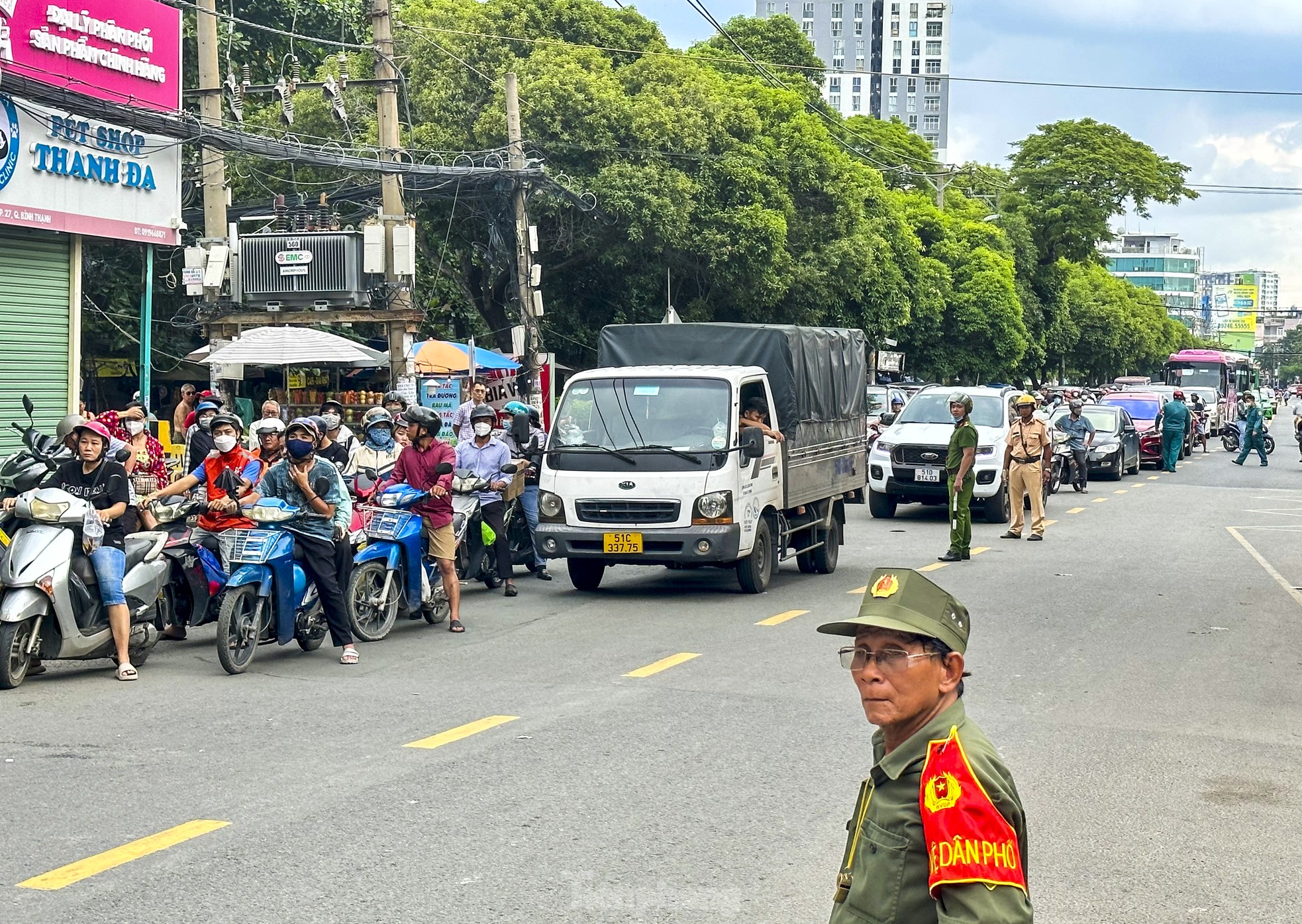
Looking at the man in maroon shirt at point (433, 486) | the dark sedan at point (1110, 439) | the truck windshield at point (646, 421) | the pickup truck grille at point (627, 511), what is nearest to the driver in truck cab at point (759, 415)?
the truck windshield at point (646, 421)

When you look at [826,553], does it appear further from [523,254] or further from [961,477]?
[523,254]

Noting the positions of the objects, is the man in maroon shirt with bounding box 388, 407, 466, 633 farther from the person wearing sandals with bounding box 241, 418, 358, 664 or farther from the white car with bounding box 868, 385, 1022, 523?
the white car with bounding box 868, 385, 1022, 523

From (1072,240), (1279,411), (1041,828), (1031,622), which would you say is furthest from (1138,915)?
(1279,411)

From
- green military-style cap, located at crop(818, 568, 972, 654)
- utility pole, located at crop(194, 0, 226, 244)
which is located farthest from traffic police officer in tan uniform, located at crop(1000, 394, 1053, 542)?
green military-style cap, located at crop(818, 568, 972, 654)

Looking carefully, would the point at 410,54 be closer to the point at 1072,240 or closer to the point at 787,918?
the point at 787,918

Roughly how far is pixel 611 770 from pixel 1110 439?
27444 millimetres

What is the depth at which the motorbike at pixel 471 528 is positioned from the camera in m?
13.4

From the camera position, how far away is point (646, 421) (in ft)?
47.5

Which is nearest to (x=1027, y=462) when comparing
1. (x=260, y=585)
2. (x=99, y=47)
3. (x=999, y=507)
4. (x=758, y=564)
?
(x=999, y=507)

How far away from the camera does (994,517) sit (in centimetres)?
2320

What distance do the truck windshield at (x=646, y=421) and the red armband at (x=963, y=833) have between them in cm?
1129

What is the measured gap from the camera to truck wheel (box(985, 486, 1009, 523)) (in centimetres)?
2298

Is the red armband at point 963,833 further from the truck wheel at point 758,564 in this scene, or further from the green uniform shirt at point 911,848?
the truck wheel at point 758,564

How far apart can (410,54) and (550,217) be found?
4828mm
